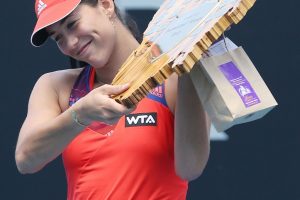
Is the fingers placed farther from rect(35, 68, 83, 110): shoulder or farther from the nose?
rect(35, 68, 83, 110): shoulder

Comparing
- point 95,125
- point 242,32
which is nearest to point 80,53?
point 95,125

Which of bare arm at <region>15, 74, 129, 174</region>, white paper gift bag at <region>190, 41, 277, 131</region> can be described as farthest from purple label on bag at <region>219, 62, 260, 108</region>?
bare arm at <region>15, 74, 129, 174</region>

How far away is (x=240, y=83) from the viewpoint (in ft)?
5.45

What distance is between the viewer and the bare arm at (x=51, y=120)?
168 centimetres

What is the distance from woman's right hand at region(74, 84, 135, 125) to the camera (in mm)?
1637

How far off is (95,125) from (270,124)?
4.09 ft

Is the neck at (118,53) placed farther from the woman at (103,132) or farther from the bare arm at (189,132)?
the bare arm at (189,132)

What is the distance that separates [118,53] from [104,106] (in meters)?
0.50

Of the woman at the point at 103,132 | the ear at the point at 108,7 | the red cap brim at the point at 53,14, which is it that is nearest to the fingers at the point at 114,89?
the woman at the point at 103,132

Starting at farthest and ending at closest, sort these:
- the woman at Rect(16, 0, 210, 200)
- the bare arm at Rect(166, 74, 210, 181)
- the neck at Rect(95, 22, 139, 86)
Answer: the neck at Rect(95, 22, 139, 86) < the woman at Rect(16, 0, 210, 200) < the bare arm at Rect(166, 74, 210, 181)

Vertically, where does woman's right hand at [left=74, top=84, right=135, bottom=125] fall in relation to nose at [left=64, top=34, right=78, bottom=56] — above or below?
below

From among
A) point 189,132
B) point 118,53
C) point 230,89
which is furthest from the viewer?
point 118,53

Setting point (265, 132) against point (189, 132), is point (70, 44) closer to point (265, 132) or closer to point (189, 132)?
point (189, 132)

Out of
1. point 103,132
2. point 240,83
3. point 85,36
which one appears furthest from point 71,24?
point 240,83
